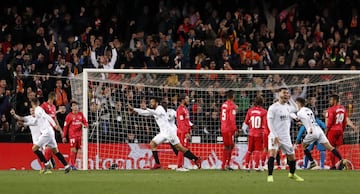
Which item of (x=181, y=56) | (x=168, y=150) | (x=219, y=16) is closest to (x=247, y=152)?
(x=168, y=150)

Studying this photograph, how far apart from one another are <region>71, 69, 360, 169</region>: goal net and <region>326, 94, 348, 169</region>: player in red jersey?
1.17 m

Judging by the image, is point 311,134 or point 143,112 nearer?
point 311,134

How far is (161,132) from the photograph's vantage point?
25.8 metres

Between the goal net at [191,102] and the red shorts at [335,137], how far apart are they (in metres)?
1.34

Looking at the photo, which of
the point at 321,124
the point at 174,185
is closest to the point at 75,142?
the point at 321,124

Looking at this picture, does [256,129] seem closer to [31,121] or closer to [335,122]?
[335,122]

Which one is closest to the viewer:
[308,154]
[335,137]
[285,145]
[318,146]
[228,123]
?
[285,145]

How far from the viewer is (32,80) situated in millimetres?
28000

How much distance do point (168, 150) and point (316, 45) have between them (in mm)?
6771

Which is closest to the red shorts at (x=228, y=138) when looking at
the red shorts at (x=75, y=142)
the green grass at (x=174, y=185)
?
the red shorts at (x=75, y=142)

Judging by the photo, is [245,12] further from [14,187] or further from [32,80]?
[14,187]

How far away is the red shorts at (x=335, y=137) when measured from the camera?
26297 millimetres

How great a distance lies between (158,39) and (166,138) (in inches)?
248

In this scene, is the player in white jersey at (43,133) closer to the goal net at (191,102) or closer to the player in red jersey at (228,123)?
the goal net at (191,102)
